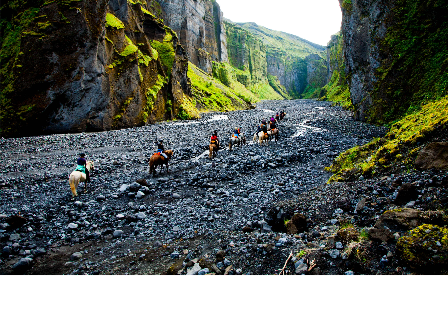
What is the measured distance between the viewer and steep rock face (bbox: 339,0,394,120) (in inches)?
902

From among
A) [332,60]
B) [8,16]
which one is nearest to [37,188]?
[8,16]

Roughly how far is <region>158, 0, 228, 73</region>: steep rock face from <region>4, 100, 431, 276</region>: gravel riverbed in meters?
102

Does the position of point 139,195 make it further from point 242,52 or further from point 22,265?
point 242,52

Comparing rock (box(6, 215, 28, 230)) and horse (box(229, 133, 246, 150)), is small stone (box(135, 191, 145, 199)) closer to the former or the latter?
rock (box(6, 215, 28, 230))

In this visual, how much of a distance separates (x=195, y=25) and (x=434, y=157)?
122 metres

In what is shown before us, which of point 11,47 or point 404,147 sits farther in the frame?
point 11,47

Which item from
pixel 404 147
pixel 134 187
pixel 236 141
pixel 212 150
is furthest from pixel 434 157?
pixel 236 141

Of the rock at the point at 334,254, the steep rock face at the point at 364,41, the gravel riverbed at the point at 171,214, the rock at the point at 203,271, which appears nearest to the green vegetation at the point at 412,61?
the steep rock face at the point at 364,41

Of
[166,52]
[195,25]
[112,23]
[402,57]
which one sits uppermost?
[195,25]

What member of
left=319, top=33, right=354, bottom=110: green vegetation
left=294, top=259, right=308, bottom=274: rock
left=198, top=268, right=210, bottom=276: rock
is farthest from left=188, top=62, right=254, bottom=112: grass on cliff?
left=294, top=259, right=308, bottom=274: rock

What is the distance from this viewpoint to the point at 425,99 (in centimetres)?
1529

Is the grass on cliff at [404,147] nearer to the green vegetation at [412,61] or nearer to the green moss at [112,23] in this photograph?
the green vegetation at [412,61]

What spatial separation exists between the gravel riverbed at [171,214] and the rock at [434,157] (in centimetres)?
88

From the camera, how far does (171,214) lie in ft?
27.0
